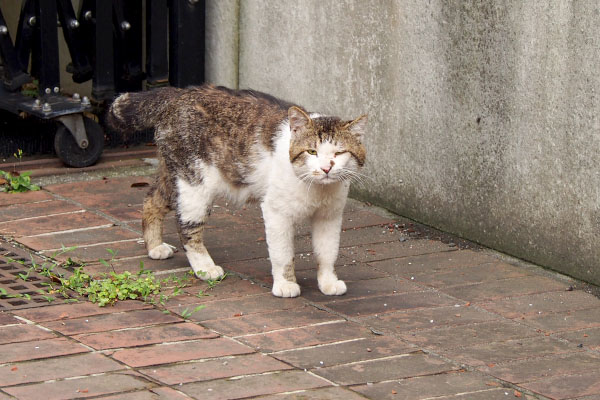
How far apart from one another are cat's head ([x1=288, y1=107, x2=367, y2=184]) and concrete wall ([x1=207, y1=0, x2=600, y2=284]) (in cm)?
135

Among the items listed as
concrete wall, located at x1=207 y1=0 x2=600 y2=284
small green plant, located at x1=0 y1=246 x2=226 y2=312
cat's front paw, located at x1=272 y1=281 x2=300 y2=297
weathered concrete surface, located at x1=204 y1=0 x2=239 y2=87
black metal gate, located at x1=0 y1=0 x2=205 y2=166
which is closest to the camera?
small green plant, located at x1=0 y1=246 x2=226 y2=312

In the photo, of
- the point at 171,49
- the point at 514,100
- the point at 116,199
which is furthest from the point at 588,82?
the point at 171,49

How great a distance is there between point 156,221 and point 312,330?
1496mm

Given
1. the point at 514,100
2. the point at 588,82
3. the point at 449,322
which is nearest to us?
the point at 449,322

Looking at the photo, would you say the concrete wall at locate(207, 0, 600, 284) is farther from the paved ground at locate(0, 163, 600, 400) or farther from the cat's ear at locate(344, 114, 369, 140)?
the cat's ear at locate(344, 114, 369, 140)

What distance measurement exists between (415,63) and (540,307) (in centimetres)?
211

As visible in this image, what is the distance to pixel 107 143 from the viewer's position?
326 inches

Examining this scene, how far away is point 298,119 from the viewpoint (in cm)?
507

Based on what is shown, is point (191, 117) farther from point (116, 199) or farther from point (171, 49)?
point (171, 49)

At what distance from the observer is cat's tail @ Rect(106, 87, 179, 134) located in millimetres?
5840

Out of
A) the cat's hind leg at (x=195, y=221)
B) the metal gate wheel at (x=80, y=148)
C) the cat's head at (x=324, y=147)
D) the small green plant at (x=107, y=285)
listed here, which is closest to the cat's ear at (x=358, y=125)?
the cat's head at (x=324, y=147)

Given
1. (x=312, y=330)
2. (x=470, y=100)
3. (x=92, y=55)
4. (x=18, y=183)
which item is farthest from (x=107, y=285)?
(x=92, y=55)

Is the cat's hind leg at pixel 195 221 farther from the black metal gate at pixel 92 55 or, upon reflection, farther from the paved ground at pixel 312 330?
the black metal gate at pixel 92 55

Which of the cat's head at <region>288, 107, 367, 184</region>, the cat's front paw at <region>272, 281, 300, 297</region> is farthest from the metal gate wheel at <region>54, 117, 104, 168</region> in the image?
the cat's head at <region>288, 107, 367, 184</region>
